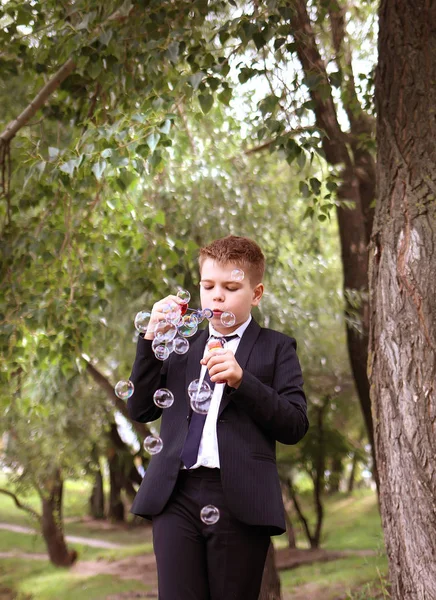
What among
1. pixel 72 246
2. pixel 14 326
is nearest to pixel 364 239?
pixel 72 246

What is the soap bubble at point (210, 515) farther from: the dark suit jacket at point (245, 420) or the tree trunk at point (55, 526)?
the tree trunk at point (55, 526)

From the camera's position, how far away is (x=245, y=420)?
212 centimetres

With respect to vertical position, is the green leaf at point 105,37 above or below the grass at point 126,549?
above

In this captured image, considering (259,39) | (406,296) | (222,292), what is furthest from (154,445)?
(259,39)

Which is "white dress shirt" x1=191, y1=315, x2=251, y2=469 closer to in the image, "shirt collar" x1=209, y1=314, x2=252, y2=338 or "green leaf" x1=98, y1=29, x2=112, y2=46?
"shirt collar" x1=209, y1=314, x2=252, y2=338

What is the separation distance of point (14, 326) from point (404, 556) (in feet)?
7.43

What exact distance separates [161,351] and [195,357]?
146 millimetres

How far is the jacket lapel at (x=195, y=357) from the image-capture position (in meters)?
2.26

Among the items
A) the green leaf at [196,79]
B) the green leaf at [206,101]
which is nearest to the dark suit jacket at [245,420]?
the green leaf at [196,79]

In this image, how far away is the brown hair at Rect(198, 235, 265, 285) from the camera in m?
2.20

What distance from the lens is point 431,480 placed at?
269cm

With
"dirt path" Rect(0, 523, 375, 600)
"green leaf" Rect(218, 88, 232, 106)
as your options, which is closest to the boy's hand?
"green leaf" Rect(218, 88, 232, 106)

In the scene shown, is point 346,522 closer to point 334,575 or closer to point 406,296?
point 334,575

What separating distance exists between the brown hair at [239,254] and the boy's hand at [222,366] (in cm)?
36
